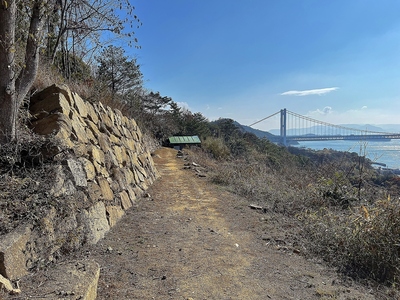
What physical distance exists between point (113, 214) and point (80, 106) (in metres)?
1.90

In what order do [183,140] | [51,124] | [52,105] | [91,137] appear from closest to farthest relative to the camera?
[51,124], [52,105], [91,137], [183,140]

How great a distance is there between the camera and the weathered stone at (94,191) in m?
3.33

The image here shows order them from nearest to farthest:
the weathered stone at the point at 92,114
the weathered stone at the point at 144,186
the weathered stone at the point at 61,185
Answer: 1. the weathered stone at the point at 61,185
2. the weathered stone at the point at 92,114
3. the weathered stone at the point at 144,186

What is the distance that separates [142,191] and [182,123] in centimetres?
1944

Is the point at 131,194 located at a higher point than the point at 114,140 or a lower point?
lower

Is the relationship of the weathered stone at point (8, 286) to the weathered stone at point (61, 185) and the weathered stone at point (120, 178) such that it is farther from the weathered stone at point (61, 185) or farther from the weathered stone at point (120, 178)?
the weathered stone at point (120, 178)

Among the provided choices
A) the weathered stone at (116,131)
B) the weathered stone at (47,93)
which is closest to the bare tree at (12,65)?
the weathered stone at (47,93)

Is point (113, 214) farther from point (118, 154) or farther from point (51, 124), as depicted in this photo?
point (118, 154)

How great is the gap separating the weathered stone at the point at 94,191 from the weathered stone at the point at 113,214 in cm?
27

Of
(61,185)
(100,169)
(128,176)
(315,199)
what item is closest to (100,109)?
(128,176)

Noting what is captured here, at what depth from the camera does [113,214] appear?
3.79 m

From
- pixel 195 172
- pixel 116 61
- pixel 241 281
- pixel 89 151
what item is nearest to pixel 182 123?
pixel 116 61

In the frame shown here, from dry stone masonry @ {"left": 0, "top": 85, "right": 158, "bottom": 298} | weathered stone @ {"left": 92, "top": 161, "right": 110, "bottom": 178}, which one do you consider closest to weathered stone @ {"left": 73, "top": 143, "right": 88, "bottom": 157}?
dry stone masonry @ {"left": 0, "top": 85, "right": 158, "bottom": 298}

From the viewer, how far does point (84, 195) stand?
3.17 meters
